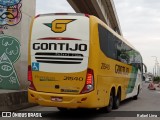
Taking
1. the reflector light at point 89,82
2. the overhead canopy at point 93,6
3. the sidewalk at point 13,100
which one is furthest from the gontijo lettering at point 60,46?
the overhead canopy at point 93,6

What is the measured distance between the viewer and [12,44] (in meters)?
18.1

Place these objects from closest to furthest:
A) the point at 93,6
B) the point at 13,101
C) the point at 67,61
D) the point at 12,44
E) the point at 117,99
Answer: the point at 67,61
the point at 13,101
the point at 117,99
the point at 12,44
the point at 93,6

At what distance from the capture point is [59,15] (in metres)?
12.1

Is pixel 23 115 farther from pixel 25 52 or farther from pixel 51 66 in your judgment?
pixel 25 52

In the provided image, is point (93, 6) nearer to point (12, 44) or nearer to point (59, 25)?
point (12, 44)

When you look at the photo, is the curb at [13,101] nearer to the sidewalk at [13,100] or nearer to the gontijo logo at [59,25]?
the sidewalk at [13,100]

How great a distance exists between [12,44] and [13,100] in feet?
14.5

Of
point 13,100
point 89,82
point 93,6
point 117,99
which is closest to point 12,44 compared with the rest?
point 13,100

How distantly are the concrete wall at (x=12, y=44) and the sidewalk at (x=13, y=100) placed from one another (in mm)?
2732

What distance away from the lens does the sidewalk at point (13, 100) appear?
13492 millimetres

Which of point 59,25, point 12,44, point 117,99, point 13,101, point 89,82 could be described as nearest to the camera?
point 89,82

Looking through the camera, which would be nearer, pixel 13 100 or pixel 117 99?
pixel 13 100

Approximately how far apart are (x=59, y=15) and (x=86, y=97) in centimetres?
266

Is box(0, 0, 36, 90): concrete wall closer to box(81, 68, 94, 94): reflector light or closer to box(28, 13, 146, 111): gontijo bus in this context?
box(28, 13, 146, 111): gontijo bus
